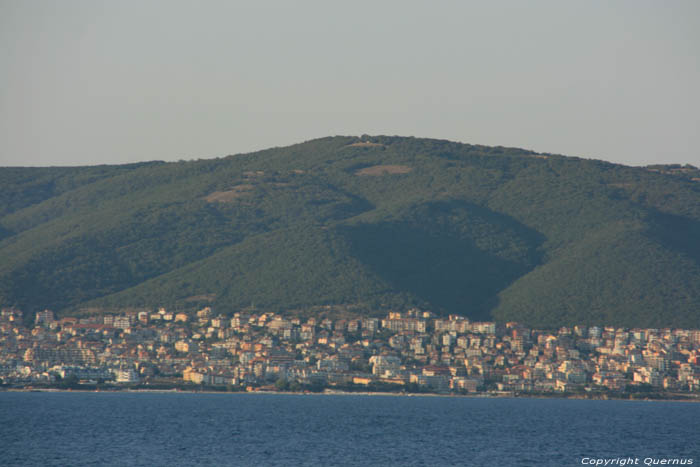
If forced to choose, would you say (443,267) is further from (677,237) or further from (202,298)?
(202,298)

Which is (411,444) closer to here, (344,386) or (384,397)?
(344,386)

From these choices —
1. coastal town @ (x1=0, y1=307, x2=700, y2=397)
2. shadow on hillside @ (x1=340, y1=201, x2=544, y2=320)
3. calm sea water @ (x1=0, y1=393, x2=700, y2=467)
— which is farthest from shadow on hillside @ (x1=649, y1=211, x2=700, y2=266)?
calm sea water @ (x1=0, y1=393, x2=700, y2=467)

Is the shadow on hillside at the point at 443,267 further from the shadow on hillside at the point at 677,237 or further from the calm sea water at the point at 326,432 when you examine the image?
the calm sea water at the point at 326,432

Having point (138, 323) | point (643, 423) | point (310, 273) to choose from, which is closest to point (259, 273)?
point (310, 273)
